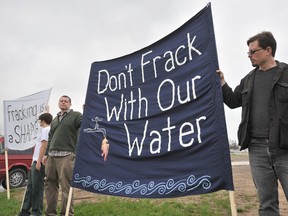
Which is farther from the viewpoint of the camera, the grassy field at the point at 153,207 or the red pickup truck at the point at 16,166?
the red pickup truck at the point at 16,166

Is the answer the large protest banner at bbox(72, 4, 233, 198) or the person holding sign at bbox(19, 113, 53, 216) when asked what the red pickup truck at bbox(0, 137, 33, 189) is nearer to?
the person holding sign at bbox(19, 113, 53, 216)

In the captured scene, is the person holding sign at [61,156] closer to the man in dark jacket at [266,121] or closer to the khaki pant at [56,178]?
the khaki pant at [56,178]

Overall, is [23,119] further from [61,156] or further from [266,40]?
A: [266,40]

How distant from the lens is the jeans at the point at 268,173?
2.43 m

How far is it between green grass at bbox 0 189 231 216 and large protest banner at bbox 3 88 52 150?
1.40m

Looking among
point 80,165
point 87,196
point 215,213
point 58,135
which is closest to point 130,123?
point 80,165

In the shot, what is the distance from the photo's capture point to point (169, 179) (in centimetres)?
318

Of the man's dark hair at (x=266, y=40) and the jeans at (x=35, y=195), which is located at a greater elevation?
the man's dark hair at (x=266, y=40)

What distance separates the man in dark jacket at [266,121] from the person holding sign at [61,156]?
9.50 feet

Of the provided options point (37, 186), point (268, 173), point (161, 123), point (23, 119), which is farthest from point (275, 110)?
point (23, 119)

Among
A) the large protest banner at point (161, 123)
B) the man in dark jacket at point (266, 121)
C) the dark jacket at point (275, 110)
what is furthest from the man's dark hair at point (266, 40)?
the large protest banner at point (161, 123)

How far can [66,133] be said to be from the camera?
4914mm

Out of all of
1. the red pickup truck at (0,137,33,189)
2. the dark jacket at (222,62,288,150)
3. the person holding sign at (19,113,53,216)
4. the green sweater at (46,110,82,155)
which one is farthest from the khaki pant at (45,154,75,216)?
the red pickup truck at (0,137,33,189)

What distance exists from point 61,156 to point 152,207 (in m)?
1.75
